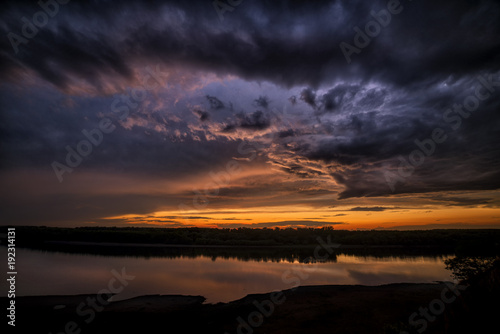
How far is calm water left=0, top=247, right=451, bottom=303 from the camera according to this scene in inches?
856

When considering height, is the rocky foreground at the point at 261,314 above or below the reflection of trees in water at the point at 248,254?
below

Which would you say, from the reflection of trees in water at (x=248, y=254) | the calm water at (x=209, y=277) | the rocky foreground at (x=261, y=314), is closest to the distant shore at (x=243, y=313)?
the rocky foreground at (x=261, y=314)

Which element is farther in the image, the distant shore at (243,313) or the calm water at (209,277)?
the calm water at (209,277)

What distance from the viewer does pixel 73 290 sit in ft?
69.2

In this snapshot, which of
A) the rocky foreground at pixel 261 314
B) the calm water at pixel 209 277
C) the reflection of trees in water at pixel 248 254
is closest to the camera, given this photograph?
the rocky foreground at pixel 261 314

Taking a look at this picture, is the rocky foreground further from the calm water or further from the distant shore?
the calm water

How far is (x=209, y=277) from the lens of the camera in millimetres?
27703

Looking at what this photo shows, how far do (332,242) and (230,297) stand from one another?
2210 inches

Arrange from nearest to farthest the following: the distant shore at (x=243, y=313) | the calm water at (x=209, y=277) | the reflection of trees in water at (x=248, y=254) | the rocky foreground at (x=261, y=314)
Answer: the rocky foreground at (x=261, y=314)
the distant shore at (x=243, y=313)
the calm water at (x=209, y=277)
the reflection of trees in water at (x=248, y=254)

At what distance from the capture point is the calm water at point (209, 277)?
21734 mm

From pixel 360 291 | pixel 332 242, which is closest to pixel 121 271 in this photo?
pixel 360 291

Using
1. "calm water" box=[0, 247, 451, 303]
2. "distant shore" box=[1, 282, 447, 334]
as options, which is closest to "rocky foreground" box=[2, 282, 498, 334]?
"distant shore" box=[1, 282, 447, 334]

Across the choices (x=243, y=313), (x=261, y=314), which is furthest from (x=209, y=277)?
(x=261, y=314)

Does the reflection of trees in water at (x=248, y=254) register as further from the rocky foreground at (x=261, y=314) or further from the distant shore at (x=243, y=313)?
the rocky foreground at (x=261, y=314)
